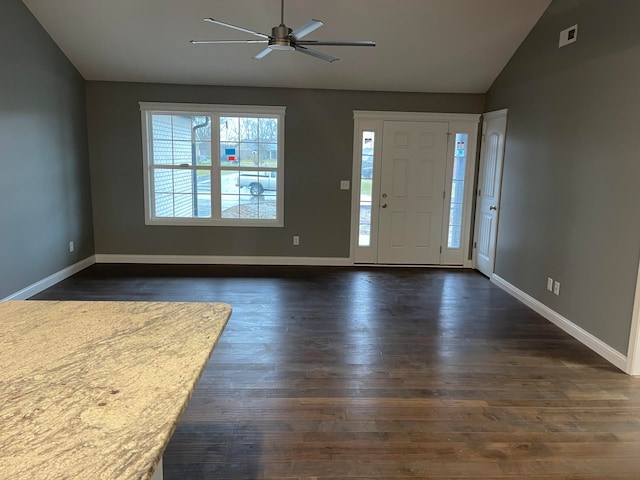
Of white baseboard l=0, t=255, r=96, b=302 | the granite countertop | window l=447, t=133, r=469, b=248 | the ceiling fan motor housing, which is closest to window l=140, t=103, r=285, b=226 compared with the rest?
white baseboard l=0, t=255, r=96, b=302

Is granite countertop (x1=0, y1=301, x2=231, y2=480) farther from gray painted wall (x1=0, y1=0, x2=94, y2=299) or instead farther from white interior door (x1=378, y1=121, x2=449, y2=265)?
white interior door (x1=378, y1=121, x2=449, y2=265)

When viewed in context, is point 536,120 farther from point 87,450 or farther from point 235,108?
point 87,450

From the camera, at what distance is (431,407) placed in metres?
2.62

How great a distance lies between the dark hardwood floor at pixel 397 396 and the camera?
2137 mm

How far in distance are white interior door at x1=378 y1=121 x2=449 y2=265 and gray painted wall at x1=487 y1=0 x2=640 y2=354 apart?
1.13 m

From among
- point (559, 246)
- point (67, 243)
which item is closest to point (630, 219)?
point (559, 246)

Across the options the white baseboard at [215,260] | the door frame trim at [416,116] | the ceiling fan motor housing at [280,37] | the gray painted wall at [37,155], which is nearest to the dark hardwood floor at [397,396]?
the gray painted wall at [37,155]

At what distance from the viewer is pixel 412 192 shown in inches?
239

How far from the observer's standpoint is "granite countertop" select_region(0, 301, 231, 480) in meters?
0.80

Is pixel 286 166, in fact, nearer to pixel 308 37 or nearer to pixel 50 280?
pixel 308 37

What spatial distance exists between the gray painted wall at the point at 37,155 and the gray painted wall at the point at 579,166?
511cm

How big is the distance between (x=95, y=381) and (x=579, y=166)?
3939 mm

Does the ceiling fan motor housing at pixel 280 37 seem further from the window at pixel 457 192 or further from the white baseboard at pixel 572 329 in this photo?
the window at pixel 457 192

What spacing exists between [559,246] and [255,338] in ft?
9.29
